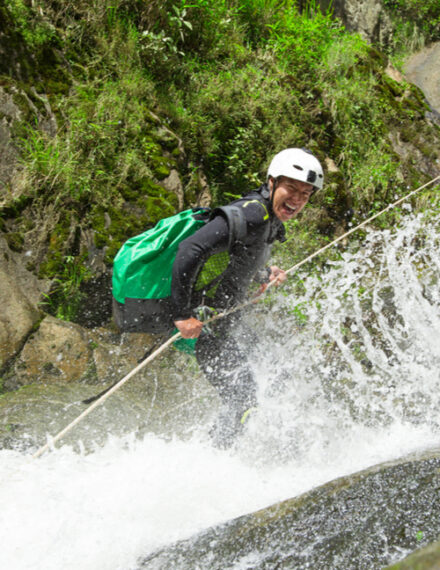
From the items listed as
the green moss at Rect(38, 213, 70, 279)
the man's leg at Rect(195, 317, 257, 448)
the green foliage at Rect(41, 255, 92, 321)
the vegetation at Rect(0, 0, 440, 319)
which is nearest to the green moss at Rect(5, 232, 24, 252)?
the vegetation at Rect(0, 0, 440, 319)

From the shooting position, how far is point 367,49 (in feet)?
25.8

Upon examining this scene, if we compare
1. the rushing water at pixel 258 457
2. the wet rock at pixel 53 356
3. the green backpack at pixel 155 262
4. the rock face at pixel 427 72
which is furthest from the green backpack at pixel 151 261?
the rock face at pixel 427 72

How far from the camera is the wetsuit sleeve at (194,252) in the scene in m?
2.41

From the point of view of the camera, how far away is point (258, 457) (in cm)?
289

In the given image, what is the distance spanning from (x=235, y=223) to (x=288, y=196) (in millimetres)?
519

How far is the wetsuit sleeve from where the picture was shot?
2412 millimetres

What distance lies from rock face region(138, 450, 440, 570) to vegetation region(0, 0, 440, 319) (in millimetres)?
2743

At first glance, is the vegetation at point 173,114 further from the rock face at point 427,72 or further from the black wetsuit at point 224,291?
the rock face at point 427,72

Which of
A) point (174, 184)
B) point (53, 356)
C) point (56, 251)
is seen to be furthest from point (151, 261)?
point (174, 184)

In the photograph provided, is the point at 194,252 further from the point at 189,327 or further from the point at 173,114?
the point at 173,114

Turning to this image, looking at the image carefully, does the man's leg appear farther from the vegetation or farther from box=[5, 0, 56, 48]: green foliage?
box=[5, 0, 56, 48]: green foliage

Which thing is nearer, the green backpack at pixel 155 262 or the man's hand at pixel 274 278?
the green backpack at pixel 155 262

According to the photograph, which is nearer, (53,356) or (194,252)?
(194,252)

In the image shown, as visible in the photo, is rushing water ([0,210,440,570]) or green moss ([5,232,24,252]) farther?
green moss ([5,232,24,252])
